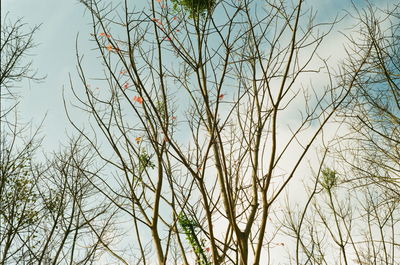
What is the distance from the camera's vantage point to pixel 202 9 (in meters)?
2.96

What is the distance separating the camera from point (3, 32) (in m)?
4.13

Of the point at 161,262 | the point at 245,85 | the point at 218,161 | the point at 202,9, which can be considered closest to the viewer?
the point at 161,262

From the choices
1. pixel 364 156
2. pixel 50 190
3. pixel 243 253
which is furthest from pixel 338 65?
pixel 50 190

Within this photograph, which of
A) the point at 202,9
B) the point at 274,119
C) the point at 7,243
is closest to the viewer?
the point at 274,119

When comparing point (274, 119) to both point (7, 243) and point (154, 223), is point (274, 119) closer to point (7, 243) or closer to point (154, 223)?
point (154, 223)

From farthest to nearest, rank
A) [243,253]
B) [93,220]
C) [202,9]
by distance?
1. [93,220]
2. [202,9]
3. [243,253]

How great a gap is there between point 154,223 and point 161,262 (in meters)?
0.28

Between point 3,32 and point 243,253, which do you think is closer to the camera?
point 243,253

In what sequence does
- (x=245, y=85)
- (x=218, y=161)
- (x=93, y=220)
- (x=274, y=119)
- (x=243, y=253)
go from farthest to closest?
1. (x=93, y=220)
2. (x=245, y=85)
3. (x=218, y=161)
4. (x=274, y=119)
5. (x=243, y=253)

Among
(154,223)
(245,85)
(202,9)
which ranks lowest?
(154,223)

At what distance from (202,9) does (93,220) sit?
424cm

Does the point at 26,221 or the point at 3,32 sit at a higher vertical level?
the point at 3,32

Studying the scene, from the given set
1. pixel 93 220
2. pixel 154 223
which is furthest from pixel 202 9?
pixel 93 220

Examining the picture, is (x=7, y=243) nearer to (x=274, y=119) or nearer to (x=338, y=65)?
(x=274, y=119)
